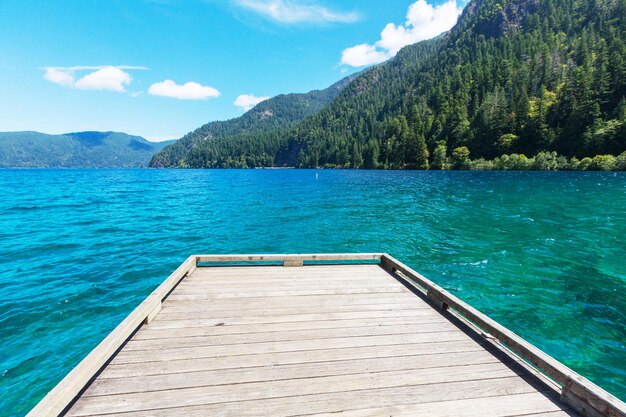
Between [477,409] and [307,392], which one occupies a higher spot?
[307,392]

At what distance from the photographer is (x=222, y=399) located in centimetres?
338

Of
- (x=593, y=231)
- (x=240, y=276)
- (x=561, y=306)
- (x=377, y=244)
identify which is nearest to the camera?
(x=240, y=276)

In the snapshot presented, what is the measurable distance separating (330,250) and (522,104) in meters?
103

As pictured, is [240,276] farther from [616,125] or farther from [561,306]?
[616,125]

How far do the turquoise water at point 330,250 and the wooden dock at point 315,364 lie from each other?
346 cm

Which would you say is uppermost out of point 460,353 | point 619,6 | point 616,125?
point 619,6

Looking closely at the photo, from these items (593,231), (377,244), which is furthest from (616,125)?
(377,244)

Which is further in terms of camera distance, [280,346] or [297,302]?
[297,302]

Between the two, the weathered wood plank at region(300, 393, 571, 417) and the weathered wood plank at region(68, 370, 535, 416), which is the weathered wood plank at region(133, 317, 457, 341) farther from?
the weathered wood plank at region(300, 393, 571, 417)

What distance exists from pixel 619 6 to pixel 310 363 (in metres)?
214

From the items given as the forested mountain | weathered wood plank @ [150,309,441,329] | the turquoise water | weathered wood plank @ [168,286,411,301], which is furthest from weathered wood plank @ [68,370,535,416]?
the forested mountain

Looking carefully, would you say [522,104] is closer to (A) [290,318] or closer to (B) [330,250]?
(B) [330,250]

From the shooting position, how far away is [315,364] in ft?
13.3

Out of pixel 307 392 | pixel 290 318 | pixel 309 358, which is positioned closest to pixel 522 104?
pixel 290 318
